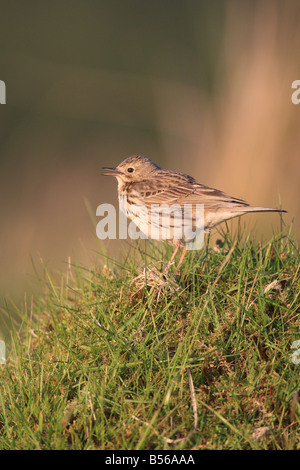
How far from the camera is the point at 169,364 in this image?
3.79 meters

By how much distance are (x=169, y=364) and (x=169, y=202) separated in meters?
2.36

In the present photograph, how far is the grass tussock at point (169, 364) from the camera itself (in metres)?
3.48

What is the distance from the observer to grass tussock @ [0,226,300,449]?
348cm

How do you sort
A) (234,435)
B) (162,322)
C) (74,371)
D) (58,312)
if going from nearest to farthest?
1. (234,435)
2. (74,371)
3. (162,322)
4. (58,312)

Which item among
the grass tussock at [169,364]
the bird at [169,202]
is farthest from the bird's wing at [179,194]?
the grass tussock at [169,364]

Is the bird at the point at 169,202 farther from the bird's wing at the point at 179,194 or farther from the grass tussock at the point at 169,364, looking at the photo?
the grass tussock at the point at 169,364

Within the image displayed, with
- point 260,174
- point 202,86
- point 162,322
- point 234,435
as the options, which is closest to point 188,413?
point 234,435

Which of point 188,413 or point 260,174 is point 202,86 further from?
point 188,413

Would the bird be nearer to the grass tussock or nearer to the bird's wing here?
the bird's wing

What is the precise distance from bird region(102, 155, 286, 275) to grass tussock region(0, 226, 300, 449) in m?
0.61

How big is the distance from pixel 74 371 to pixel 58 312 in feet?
3.23

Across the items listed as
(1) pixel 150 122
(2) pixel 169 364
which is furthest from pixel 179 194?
(1) pixel 150 122

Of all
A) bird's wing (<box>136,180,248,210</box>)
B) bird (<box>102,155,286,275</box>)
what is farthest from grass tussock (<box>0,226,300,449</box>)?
bird's wing (<box>136,180,248,210</box>)
